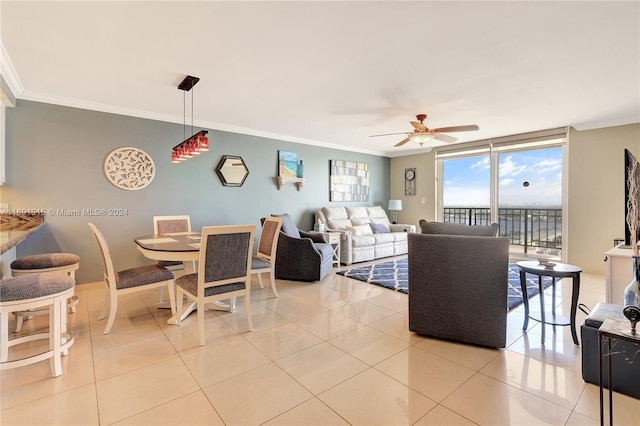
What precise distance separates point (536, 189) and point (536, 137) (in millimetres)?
1030

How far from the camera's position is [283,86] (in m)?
3.23

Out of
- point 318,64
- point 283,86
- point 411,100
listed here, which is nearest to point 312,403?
point 318,64

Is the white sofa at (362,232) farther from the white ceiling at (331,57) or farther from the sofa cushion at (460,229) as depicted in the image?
the sofa cushion at (460,229)

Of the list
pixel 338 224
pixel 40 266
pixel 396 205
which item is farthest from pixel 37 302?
pixel 396 205

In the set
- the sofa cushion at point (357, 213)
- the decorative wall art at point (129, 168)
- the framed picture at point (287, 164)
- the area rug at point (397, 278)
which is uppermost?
the framed picture at point (287, 164)

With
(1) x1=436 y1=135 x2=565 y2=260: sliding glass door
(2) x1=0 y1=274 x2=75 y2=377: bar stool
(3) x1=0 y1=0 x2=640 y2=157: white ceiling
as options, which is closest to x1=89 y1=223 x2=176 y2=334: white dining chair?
(2) x1=0 y1=274 x2=75 y2=377: bar stool

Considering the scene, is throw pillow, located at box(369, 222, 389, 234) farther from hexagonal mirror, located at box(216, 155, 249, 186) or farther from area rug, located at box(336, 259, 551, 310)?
hexagonal mirror, located at box(216, 155, 249, 186)

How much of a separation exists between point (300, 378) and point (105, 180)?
12.0 feet

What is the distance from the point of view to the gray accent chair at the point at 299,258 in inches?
165

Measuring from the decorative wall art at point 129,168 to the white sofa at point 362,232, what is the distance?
3.04 metres

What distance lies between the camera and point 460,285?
2.36 meters

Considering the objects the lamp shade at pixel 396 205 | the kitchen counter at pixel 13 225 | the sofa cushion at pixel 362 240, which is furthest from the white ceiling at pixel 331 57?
the lamp shade at pixel 396 205

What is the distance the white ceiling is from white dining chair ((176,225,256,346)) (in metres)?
1.52

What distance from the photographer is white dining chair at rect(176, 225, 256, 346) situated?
7.93 feet
